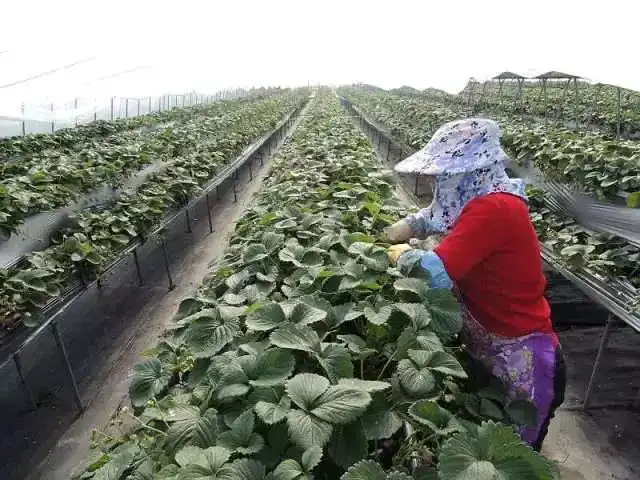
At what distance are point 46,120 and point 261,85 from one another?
120ft

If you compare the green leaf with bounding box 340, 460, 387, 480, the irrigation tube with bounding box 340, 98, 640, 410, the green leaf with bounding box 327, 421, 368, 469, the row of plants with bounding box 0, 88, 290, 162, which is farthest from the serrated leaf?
the row of plants with bounding box 0, 88, 290, 162

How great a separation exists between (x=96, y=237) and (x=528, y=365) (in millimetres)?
4289

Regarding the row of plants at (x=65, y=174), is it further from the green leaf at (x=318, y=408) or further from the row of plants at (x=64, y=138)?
the green leaf at (x=318, y=408)

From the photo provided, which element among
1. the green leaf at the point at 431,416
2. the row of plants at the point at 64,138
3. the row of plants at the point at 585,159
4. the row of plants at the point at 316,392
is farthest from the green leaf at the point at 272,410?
the row of plants at the point at 64,138

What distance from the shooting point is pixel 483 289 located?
7.36 feet

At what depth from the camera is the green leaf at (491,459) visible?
1.20m

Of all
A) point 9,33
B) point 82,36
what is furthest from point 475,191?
point 82,36

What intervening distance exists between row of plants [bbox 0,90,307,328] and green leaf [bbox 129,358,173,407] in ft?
7.62

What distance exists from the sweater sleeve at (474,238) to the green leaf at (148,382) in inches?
48.2

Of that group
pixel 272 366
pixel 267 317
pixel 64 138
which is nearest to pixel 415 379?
pixel 272 366

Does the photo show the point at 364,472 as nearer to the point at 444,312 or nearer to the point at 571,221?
the point at 444,312

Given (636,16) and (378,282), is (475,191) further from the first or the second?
(636,16)

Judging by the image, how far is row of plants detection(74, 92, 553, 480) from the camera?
129 cm

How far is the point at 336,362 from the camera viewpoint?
1.63 m
